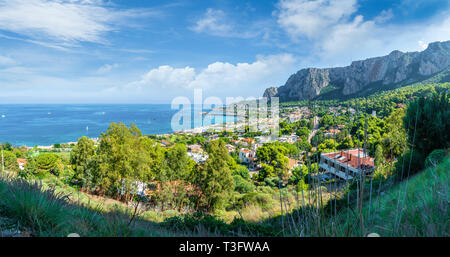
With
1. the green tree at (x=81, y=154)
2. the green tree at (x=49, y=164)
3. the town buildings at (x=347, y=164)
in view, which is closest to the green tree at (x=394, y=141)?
the town buildings at (x=347, y=164)

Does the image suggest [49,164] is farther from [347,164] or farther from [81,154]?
[347,164]

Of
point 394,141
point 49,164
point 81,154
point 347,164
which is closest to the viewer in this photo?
point 347,164

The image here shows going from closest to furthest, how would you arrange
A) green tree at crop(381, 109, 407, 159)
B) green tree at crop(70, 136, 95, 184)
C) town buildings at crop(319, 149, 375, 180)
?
1. town buildings at crop(319, 149, 375, 180)
2. green tree at crop(381, 109, 407, 159)
3. green tree at crop(70, 136, 95, 184)

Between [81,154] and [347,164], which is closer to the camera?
[347,164]

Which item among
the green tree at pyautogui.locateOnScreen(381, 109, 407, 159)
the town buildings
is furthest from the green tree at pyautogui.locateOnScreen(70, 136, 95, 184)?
the green tree at pyautogui.locateOnScreen(381, 109, 407, 159)

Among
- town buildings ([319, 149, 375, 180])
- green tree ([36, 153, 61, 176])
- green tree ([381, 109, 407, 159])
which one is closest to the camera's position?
town buildings ([319, 149, 375, 180])

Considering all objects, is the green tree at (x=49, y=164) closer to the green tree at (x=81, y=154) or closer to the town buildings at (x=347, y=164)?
the green tree at (x=81, y=154)

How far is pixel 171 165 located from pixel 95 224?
23.1 feet

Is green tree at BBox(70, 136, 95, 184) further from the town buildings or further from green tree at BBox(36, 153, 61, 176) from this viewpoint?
the town buildings

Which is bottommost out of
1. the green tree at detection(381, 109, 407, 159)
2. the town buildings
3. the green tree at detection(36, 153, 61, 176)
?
the green tree at detection(36, 153, 61, 176)

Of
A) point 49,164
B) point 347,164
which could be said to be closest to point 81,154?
point 49,164

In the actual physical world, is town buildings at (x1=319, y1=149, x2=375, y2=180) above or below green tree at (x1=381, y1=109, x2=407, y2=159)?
above
